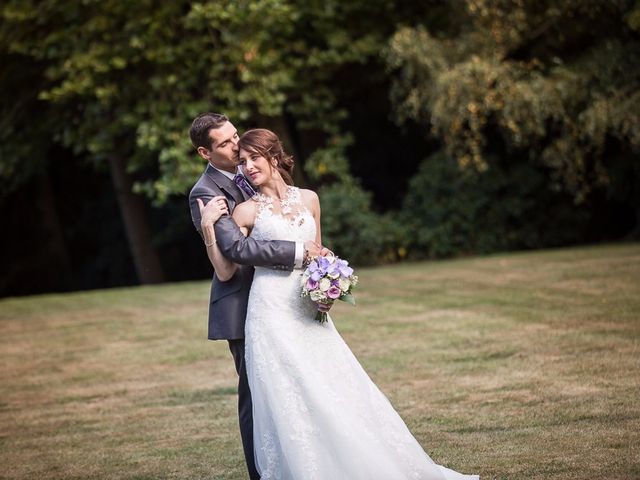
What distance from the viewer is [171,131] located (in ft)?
58.2

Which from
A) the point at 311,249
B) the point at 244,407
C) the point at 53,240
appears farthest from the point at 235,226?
the point at 53,240

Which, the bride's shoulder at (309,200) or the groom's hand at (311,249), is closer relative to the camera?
the groom's hand at (311,249)

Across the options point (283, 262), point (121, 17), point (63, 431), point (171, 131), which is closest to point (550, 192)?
point (171, 131)

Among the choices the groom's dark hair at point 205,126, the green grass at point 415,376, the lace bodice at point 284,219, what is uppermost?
the groom's dark hair at point 205,126

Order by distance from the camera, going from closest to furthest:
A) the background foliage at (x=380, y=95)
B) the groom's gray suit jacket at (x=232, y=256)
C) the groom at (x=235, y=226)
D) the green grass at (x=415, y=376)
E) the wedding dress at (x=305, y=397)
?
the wedding dress at (x=305, y=397)
the groom's gray suit jacket at (x=232, y=256)
the groom at (x=235, y=226)
the green grass at (x=415, y=376)
the background foliage at (x=380, y=95)

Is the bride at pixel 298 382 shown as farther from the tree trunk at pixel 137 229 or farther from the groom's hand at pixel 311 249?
the tree trunk at pixel 137 229

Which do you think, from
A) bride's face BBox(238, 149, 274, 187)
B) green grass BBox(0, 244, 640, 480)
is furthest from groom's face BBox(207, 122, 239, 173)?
green grass BBox(0, 244, 640, 480)

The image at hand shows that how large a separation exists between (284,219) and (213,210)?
1.18ft

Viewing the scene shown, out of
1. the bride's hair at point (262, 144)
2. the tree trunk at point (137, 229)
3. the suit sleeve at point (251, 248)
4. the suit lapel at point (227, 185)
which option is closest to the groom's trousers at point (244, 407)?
the suit sleeve at point (251, 248)

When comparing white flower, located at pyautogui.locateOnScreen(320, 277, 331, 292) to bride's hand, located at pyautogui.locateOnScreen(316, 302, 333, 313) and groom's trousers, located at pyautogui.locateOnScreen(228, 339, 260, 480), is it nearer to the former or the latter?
bride's hand, located at pyautogui.locateOnScreen(316, 302, 333, 313)

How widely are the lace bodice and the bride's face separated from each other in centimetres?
15

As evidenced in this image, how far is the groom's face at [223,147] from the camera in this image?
17.8ft

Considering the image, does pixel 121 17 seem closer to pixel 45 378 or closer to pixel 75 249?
pixel 45 378

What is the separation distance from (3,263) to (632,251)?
1641cm
